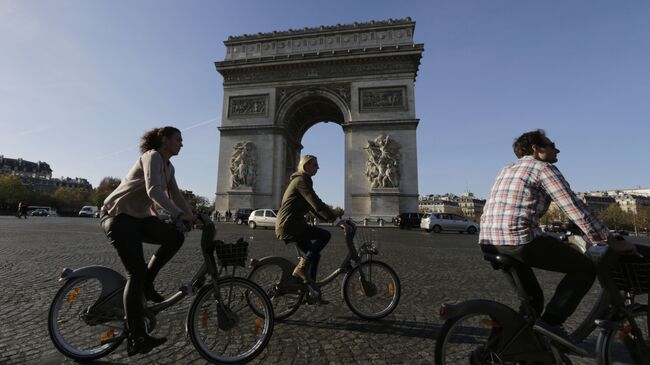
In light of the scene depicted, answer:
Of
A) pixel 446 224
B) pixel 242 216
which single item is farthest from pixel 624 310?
pixel 242 216

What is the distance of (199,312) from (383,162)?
73.3 feet

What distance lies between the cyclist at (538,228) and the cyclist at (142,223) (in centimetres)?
208

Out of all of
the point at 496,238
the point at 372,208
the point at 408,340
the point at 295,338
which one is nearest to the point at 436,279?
the point at 408,340

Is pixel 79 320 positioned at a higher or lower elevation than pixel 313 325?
higher

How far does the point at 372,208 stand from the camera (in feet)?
77.8

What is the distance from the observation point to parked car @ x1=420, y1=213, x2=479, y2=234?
20.2 metres

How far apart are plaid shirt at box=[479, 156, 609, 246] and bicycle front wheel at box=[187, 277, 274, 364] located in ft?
5.26

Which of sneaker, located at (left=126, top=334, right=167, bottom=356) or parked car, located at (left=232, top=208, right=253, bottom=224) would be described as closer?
sneaker, located at (left=126, top=334, right=167, bottom=356)

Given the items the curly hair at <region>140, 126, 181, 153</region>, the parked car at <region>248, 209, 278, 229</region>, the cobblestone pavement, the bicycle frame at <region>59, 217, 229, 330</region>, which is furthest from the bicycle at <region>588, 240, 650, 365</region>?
the parked car at <region>248, 209, 278, 229</region>

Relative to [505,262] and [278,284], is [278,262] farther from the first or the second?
[505,262]

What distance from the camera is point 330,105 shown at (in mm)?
28000

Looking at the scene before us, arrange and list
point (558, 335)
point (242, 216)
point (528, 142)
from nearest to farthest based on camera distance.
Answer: point (558, 335) → point (528, 142) → point (242, 216)

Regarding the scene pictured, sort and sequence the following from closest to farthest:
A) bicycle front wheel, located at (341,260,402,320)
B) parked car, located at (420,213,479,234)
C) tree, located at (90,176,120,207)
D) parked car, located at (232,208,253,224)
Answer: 1. bicycle front wheel, located at (341,260,402,320)
2. parked car, located at (420,213,479,234)
3. parked car, located at (232,208,253,224)
4. tree, located at (90,176,120,207)

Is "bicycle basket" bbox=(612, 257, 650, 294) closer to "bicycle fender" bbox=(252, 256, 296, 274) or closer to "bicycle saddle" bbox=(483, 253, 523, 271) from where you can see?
"bicycle saddle" bbox=(483, 253, 523, 271)
